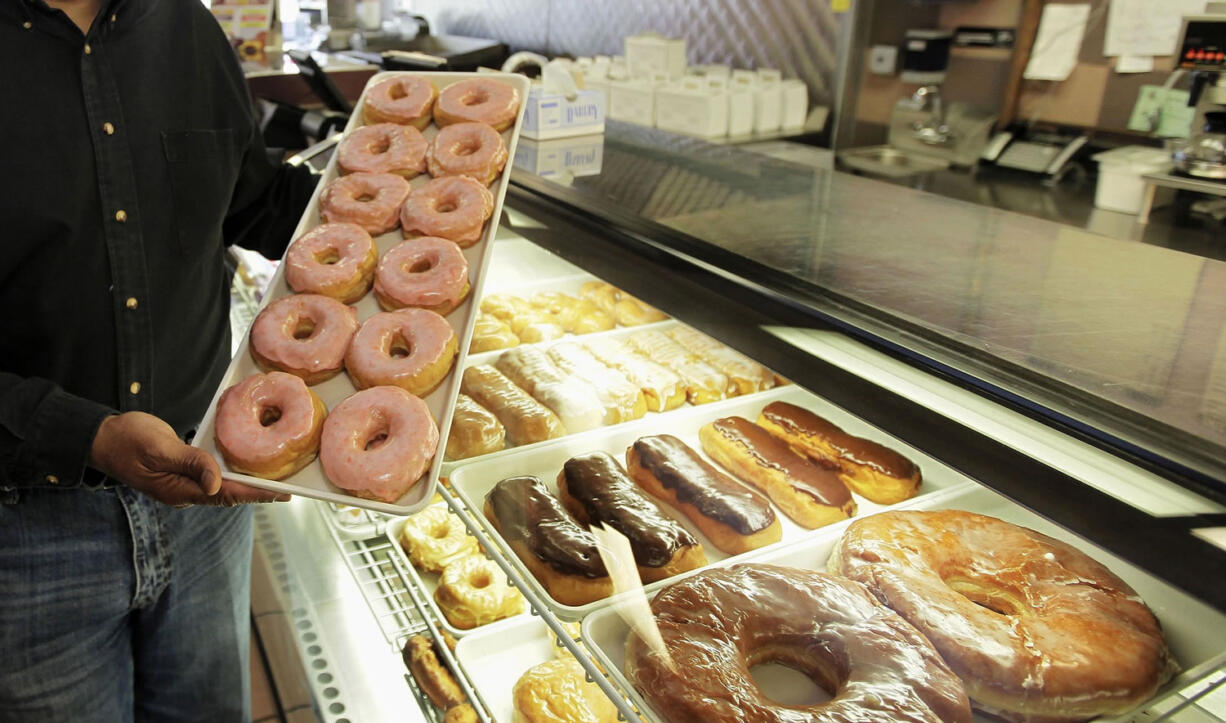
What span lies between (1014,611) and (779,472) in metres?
0.45

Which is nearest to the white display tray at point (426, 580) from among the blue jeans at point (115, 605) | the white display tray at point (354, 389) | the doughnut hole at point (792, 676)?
the blue jeans at point (115, 605)

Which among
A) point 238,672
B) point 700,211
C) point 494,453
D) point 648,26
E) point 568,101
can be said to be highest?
point 648,26

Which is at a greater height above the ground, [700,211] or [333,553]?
[700,211]

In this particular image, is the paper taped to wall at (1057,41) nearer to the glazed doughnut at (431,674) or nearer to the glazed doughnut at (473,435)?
the glazed doughnut at (473,435)

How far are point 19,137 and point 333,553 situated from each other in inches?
48.1

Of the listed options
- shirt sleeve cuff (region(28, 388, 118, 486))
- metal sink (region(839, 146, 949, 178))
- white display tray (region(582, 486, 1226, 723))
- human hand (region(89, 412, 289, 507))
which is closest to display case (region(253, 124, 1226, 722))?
white display tray (region(582, 486, 1226, 723))

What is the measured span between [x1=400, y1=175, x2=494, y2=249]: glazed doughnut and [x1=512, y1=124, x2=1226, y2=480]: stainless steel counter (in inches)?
9.5

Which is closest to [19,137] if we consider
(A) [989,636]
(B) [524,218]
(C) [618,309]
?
(B) [524,218]

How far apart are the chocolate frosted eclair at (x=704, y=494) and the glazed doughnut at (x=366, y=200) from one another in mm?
595

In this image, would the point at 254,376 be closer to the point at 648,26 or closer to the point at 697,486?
the point at 697,486

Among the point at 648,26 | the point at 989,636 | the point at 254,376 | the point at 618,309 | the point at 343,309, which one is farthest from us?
the point at 648,26

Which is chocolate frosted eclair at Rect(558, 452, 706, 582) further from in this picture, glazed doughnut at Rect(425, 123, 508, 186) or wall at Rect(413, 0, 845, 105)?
wall at Rect(413, 0, 845, 105)

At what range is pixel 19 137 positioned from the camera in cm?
128

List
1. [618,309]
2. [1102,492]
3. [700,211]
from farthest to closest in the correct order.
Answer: [618,309] → [700,211] → [1102,492]
